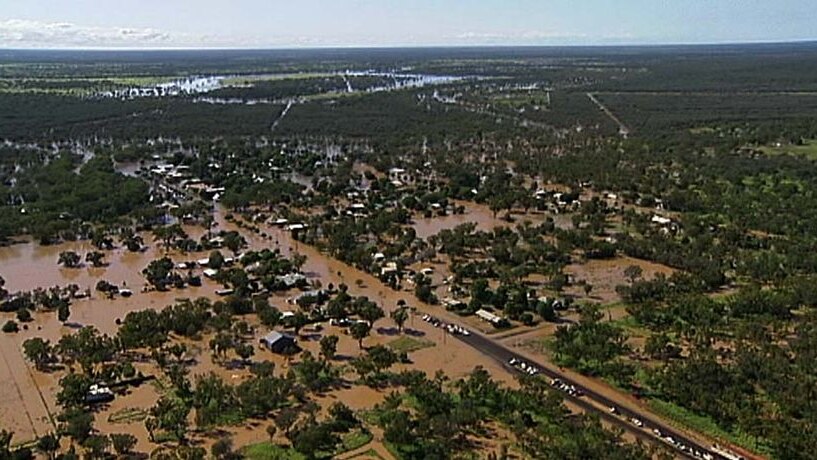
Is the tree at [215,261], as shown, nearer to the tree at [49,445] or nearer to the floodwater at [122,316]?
the floodwater at [122,316]

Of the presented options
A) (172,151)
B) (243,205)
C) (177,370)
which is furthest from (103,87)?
(177,370)

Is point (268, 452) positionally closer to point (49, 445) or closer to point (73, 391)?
point (49, 445)

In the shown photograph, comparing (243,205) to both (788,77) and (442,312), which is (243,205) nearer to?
(442,312)

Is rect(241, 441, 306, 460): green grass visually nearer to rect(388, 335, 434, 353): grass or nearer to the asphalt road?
rect(388, 335, 434, 353): grass

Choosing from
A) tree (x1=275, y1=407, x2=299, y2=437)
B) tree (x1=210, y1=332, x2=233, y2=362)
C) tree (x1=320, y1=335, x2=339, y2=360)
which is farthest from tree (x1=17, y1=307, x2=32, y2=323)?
tree (x1=275, y1=407, x2=299, y2=437)

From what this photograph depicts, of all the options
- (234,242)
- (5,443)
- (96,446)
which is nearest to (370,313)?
(96,446)

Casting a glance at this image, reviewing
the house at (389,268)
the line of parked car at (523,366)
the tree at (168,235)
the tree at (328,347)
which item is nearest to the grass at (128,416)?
the tree at (328,347)
